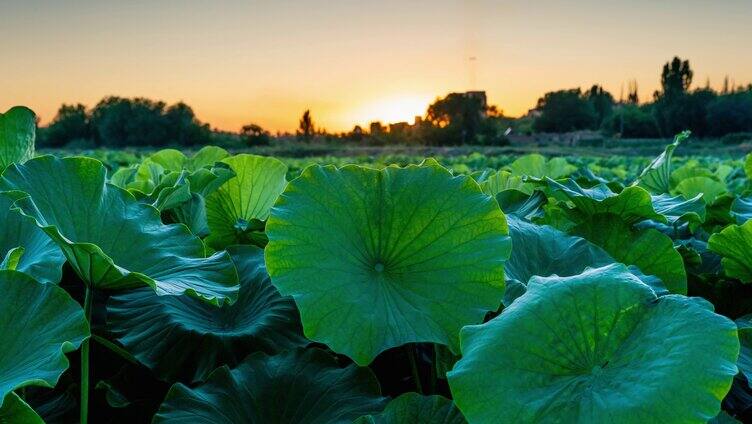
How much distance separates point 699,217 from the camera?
961 millimetres

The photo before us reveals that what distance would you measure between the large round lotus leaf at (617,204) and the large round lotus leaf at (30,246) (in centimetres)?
59

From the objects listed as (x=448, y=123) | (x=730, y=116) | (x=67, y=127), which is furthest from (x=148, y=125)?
(x=730, y=116)

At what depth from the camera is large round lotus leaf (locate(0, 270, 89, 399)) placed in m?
0.54

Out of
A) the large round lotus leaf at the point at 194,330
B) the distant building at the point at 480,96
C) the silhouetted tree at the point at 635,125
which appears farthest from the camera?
the distant building at the point at 480,96

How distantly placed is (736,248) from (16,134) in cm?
93

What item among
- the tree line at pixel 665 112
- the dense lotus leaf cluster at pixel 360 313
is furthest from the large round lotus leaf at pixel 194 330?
the tree line at pixel 665 112

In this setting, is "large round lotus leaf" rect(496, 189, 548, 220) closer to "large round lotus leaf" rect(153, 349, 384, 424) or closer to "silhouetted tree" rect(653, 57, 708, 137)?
"large round lotus leaf" rect(153, 349, 384, 424)

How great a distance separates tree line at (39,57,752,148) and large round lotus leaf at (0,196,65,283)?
50.2m

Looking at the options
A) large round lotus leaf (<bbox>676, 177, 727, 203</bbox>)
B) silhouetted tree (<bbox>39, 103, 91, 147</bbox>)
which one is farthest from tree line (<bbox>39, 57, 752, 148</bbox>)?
large round lotus leaf (<bbox>676, 177, 727, 203</bbox>)

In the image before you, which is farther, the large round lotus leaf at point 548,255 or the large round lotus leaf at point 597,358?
the large round lotus leaf at point 548,255

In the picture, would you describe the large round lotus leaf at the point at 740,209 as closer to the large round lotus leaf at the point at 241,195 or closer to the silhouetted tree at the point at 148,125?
the large round lotus leaf at the point at 241,195

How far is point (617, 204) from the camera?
2.93 ft

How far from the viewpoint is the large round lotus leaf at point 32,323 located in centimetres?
54

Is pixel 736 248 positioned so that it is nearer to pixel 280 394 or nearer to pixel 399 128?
pixel 280 394
